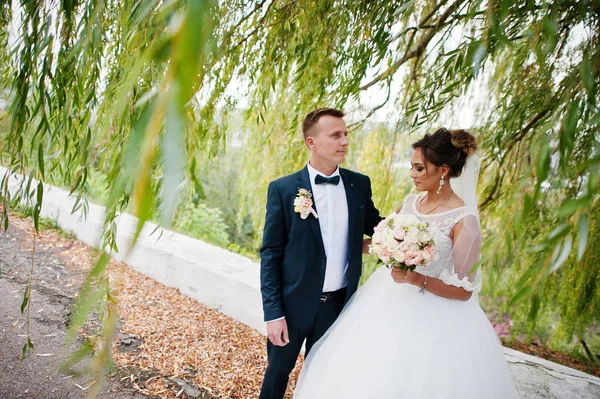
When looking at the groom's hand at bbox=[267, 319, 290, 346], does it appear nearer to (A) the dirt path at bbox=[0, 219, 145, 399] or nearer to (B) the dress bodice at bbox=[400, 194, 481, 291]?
(B) the dress bodice at bbox=[400, 194, 481, 291]

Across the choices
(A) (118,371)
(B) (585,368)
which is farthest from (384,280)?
(B) (585,368)

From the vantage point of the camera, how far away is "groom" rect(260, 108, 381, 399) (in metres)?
2.09

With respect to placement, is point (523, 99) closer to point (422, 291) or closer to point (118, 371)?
point (422, 291)

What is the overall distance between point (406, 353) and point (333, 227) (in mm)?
680

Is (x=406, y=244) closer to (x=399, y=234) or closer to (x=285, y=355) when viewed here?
(x=399, y=234)

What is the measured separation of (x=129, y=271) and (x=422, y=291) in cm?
338

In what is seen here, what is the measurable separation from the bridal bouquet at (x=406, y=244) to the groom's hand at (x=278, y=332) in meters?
0.58

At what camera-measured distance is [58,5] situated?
4.66 ft

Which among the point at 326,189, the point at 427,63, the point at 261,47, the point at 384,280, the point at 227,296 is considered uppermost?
the point at 427,63

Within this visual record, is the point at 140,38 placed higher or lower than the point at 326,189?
higher

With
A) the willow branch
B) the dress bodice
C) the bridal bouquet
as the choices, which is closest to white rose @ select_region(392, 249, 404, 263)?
the bridal bouquet

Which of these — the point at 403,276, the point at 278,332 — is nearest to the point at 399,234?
the point at 403,276

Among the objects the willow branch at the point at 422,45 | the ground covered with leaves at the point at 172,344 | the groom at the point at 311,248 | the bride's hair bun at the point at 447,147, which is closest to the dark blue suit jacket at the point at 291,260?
the groom at the point at 311,248

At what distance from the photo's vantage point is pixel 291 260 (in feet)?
6.92
